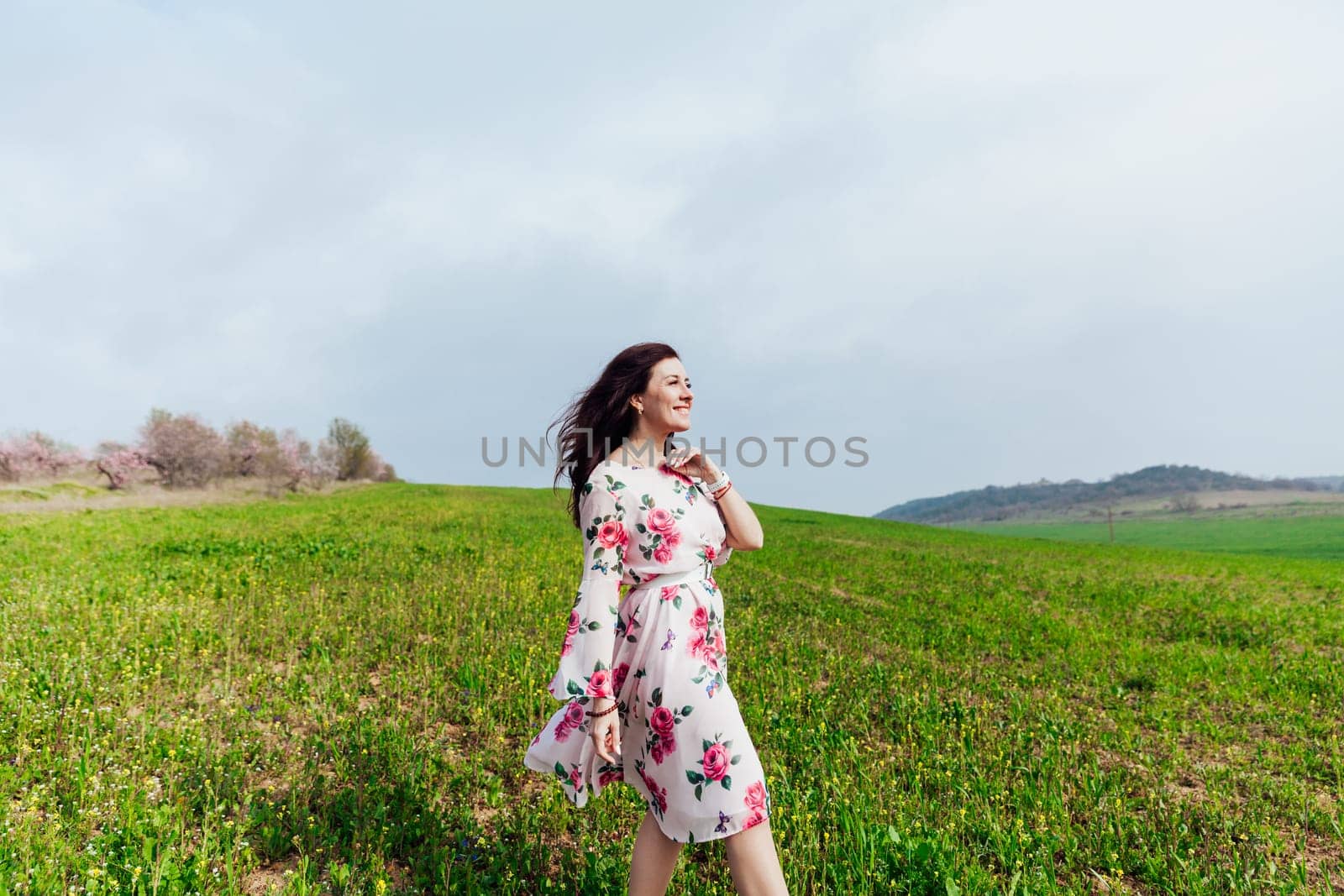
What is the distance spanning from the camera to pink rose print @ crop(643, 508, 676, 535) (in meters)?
3.19

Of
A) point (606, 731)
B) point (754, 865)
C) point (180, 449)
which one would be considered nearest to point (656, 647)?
point (606, 731)

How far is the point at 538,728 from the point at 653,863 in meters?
3.12

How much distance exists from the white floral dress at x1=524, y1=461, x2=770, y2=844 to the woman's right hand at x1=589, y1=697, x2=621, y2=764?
5cm

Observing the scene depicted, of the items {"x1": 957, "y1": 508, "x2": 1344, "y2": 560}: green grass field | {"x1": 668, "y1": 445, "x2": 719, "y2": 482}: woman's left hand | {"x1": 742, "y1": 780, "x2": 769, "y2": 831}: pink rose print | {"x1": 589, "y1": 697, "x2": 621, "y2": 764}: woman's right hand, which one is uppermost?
{"x1": 668, "y1": 445, "x2": 719, "y2": 482}: woman's left hand

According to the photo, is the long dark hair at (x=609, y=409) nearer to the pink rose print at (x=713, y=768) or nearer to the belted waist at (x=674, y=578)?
the belted waist at (x=674, y=578)

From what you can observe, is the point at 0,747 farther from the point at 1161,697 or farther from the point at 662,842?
the point at 1161,697

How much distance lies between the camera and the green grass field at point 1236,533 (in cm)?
5109

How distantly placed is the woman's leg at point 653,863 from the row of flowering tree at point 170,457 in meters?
53.1

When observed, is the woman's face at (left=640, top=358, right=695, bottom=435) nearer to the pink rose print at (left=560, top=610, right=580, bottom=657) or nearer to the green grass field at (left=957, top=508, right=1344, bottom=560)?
the pink rose print at (left=560, top=610, right=580, bottom=657)

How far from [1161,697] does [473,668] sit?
25.9 ft

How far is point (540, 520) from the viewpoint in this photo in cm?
2512

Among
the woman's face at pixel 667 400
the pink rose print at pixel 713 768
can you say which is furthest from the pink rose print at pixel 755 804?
the woman's face at pixel 667 400

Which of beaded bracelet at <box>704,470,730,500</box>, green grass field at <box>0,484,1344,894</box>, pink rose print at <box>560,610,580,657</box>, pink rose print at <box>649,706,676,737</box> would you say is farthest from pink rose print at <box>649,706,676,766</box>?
green grass field at <box>0,484,1344,894</box>

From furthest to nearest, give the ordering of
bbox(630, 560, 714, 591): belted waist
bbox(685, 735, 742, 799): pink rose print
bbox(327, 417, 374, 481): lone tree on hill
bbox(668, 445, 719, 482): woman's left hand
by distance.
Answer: bbox(327, 417, 374, 481): lone tree on hill
bbox(668, 445, 719, 482): woman's left hand
bbox(630, 560, 714, 591): belted waist
bbox(685, 735, 742, 799): pink rose print
